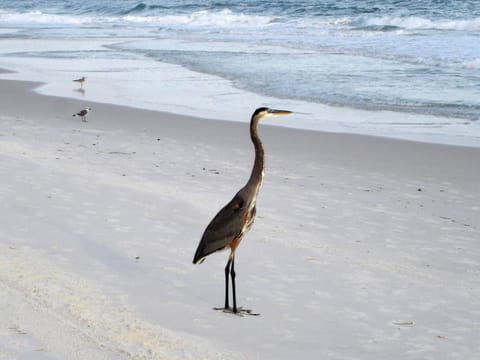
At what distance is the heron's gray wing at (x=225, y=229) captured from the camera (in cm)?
535

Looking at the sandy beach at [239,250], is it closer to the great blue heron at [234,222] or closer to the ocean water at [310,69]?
the great blue heron at [234,222]

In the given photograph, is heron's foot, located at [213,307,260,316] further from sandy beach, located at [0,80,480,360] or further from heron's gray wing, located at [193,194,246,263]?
heron's gray wing, located at [193,194,246,263]

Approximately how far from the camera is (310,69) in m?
22.0

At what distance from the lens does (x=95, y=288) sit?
570cm

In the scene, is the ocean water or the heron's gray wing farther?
the ocean water

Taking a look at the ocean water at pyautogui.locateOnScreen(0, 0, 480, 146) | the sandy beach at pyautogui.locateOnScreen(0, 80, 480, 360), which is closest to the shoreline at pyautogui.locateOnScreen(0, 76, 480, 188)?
the sandy beach at pyautogui.locateOnScreen(0, 80, 480, 360)

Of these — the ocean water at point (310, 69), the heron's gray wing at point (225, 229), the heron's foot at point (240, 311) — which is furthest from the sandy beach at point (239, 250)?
the ocean water at point (310, 69)

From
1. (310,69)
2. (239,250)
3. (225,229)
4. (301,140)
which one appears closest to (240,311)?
(225,229)

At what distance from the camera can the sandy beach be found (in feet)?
16.3

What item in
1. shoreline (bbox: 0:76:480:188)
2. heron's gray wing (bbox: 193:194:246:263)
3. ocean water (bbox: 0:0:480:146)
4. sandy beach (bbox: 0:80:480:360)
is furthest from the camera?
ocean water (bbox: 0:0:480:146)

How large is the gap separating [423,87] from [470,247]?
37.6ft

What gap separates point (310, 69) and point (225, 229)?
56.1ft

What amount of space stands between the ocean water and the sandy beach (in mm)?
2836

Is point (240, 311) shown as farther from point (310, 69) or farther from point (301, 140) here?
point (310, 69)
